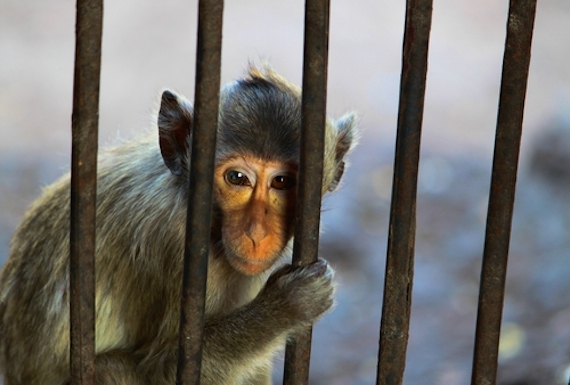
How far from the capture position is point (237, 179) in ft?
8.39

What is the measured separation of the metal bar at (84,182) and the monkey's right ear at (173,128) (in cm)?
81

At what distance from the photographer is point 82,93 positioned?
174 centimetres

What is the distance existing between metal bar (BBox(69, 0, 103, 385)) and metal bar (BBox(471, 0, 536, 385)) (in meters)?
0.90

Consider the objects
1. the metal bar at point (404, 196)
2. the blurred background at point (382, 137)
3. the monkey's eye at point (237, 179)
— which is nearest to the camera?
the metal bar at point (404, 196)

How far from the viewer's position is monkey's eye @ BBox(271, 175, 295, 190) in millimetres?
2574

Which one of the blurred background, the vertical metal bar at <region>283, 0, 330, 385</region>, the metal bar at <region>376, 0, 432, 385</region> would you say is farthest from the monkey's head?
the blurred background

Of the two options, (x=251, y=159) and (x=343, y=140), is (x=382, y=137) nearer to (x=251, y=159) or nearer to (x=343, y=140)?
(x=343, y=140)

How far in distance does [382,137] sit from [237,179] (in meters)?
6.27

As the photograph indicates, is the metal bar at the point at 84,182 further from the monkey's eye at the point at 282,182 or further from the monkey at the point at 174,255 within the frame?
the monkey's eye at the point at 282,182

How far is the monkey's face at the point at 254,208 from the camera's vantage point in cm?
Answer: 244

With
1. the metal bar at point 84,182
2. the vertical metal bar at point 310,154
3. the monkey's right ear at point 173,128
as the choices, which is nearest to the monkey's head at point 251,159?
the monkey's right ear at point 173,128

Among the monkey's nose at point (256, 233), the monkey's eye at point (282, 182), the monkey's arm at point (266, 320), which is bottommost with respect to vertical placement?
the monkey's arm at point (266, 320)

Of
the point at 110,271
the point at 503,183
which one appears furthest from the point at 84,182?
the point at 110,271

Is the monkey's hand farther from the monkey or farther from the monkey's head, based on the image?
the monkey's head
